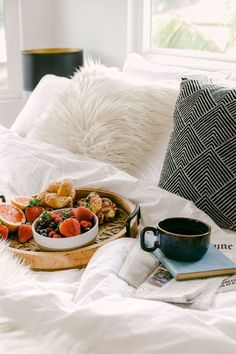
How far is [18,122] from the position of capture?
2283 mm


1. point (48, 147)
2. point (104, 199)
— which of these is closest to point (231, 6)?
point (48, 147)

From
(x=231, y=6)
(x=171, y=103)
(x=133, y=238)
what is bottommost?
(x=133, y=238)

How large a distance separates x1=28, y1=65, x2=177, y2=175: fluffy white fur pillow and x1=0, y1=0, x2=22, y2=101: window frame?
1.74 metres

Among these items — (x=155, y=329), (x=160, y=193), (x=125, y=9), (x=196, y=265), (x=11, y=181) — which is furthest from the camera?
(x=125, y=9)

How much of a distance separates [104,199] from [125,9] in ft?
5.12

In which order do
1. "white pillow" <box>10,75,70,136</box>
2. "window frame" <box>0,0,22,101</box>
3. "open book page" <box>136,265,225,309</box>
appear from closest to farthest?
"open book page" <box>136,265,225,309</box>
"white pillow" <box>10,75,70,136</box>
"window frame" <box>0,0,22,101</box>

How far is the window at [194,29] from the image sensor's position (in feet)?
7.33

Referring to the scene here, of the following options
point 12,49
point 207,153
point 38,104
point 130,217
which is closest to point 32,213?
point 130,217

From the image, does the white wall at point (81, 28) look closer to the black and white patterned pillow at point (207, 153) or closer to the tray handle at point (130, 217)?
the black and white patterned pillow at point (207, 153)

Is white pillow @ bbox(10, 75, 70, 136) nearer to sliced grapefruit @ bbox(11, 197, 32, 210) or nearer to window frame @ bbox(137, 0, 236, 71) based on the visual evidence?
window frame @ bbox(137, 0, 236, 71)

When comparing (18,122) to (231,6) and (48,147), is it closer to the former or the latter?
(48,147)

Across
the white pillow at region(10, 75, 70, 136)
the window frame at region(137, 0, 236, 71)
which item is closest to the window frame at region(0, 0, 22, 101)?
the window frame at region(137, 0, 236, 71)

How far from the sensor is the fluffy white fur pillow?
5.46 ft

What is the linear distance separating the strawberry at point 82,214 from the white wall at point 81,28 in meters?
1.66
